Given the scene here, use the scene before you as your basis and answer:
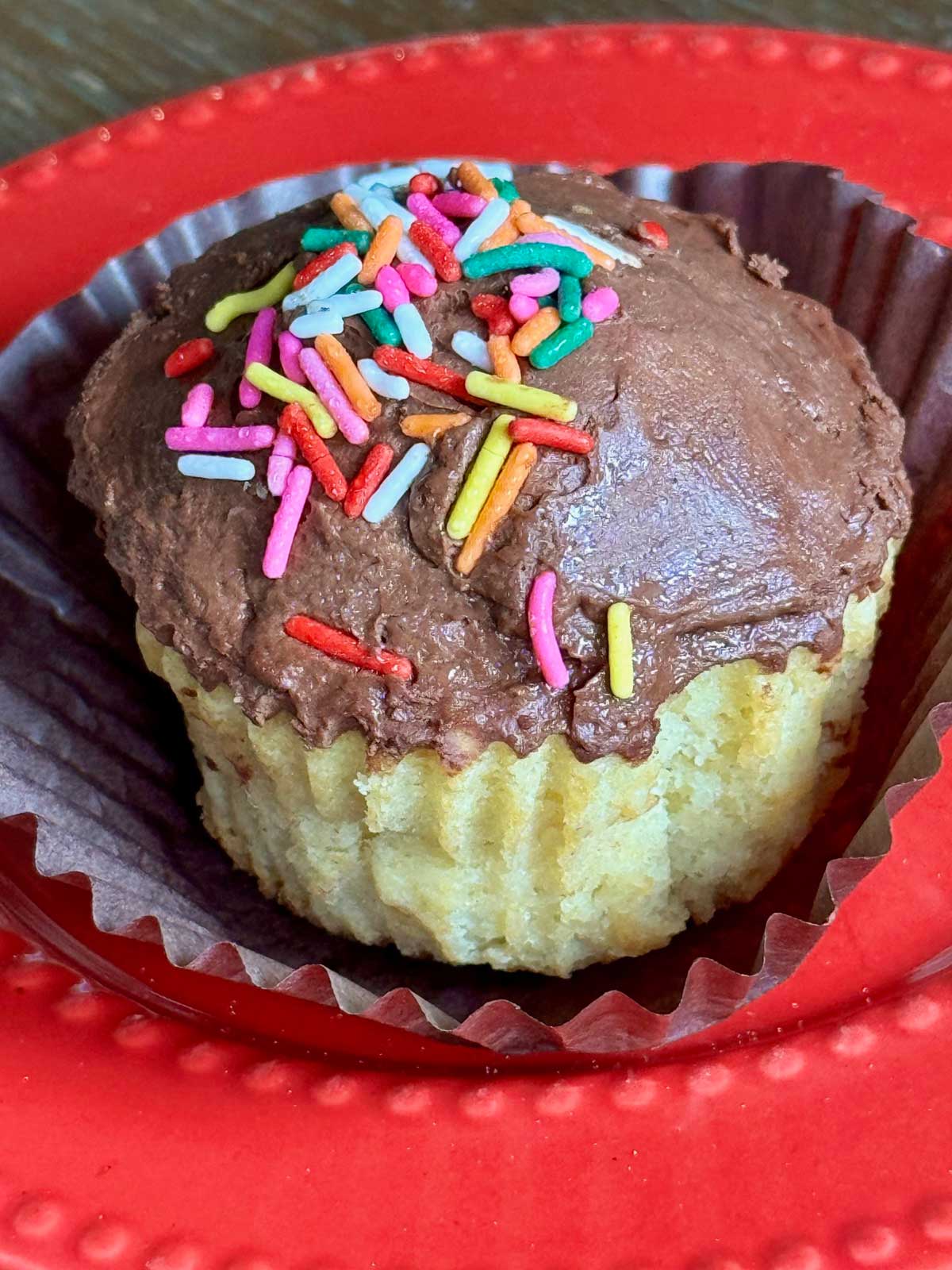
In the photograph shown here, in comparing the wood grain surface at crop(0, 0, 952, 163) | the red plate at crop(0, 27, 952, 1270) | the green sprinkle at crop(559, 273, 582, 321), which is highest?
the green sprinkle at crop(559, 273, 582, 321)

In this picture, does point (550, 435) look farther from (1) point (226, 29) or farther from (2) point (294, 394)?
(1) point (226, 29)

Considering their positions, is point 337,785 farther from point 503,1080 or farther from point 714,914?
point 714,914

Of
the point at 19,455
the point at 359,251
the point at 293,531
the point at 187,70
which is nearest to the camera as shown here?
the point at 293,531

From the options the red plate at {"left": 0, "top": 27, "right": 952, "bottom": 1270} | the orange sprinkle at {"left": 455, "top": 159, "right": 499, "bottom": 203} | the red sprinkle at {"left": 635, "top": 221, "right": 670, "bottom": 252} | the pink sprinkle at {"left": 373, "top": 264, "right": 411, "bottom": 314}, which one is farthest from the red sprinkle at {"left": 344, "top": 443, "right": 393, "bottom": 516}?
the red plate at {"left": 0, "top": 27, "right": 952, "bottom": 1270}

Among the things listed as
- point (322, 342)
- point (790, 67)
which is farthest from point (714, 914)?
point (790, 67)

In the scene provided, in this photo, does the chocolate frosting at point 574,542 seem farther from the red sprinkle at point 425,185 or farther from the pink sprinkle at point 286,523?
the red sprinkle at point 425,185

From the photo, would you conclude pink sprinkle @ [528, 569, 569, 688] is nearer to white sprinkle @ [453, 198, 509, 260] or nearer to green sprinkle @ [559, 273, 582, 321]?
green sprinkle @ [559, 273, 582, 321]

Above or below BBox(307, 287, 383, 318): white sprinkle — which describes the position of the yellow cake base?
below
